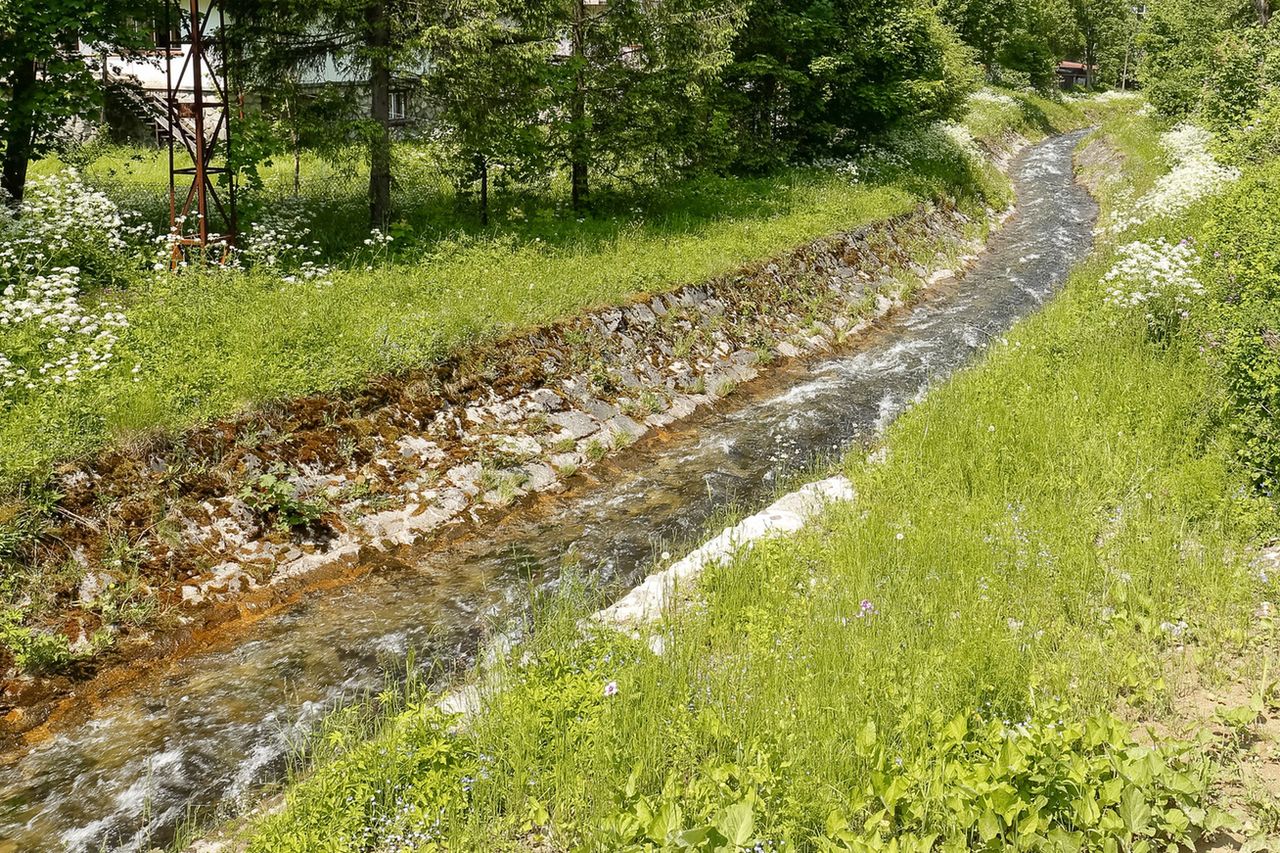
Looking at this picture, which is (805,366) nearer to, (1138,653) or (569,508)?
(569,508)

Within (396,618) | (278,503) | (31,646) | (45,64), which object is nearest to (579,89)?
(45,64)

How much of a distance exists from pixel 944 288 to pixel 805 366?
7493 mm

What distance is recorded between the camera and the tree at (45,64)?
1125 cm

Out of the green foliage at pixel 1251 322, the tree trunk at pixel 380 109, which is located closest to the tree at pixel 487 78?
the tree trunk at pixel 380 109

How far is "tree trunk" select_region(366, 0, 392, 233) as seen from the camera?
45.2 feet

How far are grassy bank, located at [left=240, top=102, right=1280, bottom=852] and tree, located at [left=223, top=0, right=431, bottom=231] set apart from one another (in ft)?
37.4

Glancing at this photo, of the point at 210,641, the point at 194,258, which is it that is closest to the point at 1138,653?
the point at 210,641

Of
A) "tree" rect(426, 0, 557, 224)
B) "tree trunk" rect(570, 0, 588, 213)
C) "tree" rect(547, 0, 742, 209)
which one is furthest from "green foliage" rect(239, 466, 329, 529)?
"tree trunk" rect(570, 0, 588, 213)

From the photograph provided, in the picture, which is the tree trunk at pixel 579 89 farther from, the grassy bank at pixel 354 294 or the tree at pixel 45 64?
the tree at pixel 45 64

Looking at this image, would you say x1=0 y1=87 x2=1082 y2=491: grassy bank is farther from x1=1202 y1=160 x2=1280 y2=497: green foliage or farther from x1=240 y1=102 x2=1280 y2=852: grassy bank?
x1=1202 y1=160 x2=1280 y2=497: green foliage

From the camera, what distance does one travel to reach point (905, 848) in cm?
347

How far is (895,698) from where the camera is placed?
4496 millimetres

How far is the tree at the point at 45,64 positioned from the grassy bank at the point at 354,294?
279 cm

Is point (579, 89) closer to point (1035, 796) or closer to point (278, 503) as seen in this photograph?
point (278, 503)
